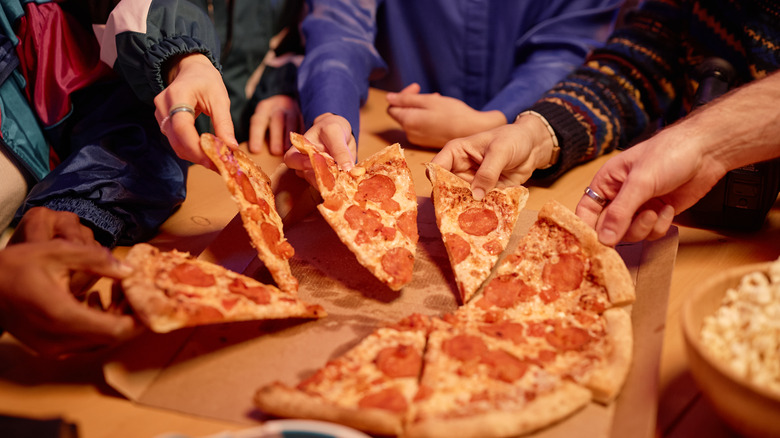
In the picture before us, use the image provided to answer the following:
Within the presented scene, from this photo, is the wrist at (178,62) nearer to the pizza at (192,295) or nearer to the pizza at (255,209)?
the pizza at (255,209)

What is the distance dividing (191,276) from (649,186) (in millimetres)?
1338

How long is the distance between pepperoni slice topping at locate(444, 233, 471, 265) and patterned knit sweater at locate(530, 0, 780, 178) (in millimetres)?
690

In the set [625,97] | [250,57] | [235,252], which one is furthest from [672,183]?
[250,57]

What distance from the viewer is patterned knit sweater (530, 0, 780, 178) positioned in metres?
2.29

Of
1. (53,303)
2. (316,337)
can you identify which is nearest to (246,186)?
(316,337)

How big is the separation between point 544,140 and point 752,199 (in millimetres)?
751

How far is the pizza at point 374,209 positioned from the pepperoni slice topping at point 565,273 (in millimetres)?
434

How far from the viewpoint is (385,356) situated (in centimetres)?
142

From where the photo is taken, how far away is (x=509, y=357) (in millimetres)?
1423

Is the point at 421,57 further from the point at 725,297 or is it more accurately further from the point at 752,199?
the point at 725,297

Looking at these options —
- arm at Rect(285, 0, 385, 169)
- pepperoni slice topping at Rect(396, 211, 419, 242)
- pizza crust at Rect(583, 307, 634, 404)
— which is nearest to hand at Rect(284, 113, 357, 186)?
arm at Rect(285, 0, 385, 169)

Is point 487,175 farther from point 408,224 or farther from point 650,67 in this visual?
point 650,67

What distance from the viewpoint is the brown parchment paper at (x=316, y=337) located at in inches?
52.1

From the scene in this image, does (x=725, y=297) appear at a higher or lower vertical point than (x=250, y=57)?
higher
